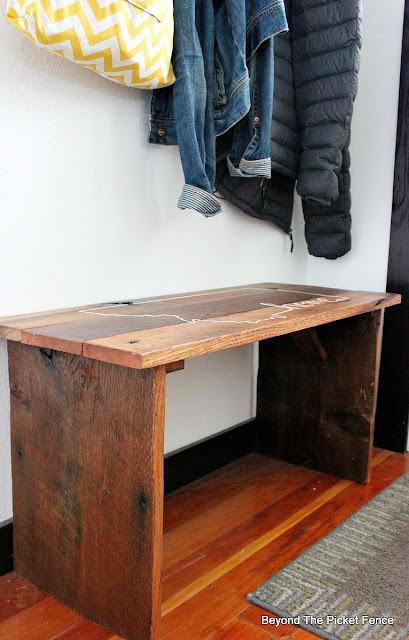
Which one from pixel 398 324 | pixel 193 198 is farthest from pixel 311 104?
pixel 398 324

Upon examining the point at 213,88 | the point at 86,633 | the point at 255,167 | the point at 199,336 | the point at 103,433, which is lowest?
the point at 86,633

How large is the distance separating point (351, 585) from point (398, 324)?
1066mm

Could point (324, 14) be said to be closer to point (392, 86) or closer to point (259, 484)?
point (392, 86)

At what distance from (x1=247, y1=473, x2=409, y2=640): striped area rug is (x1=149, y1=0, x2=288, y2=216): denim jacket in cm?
92

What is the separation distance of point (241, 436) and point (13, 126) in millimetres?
1294

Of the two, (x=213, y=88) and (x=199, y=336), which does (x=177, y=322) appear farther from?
(x=213, y=88)

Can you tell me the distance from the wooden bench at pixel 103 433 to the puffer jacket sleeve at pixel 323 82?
52 cm

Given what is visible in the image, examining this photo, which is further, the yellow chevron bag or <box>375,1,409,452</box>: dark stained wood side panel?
<box>375,1,409,452</box>: dark stained wood side panel

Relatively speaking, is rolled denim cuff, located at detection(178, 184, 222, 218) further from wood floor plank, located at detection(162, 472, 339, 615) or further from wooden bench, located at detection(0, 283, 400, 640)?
wood floor plank, located at detection(162, 472, 339, 615)

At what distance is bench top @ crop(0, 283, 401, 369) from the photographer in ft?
3.50

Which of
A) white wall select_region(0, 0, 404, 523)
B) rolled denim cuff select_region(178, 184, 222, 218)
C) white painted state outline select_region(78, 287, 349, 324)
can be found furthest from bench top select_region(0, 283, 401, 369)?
rolled denim cuff select_region(178, 184, 222, 218)

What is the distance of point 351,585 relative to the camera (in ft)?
4.49

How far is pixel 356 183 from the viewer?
7.41ft

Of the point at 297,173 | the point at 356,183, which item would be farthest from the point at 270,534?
the point at 356,183
